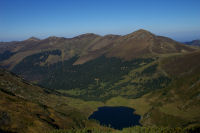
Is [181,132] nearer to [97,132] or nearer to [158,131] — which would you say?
[158,131]

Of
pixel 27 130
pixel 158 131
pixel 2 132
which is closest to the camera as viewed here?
pixel 2 132

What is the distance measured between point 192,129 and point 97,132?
82032mm

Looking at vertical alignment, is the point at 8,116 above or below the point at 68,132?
above

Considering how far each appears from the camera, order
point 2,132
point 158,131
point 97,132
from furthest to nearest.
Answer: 1. point 97,132
2. point 158,131
3. point 2,132

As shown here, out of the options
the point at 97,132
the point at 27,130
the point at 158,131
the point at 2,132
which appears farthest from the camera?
the point at 97,132

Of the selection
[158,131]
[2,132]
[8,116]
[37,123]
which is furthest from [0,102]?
[158,131]

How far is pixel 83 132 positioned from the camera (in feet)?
580

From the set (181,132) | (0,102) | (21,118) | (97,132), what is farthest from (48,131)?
(181,132)

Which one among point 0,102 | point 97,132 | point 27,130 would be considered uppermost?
point 0,102

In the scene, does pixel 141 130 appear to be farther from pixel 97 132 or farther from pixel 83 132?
pixel 83 132

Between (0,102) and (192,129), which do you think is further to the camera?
(0,102)

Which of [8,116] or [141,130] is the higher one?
[8,116]

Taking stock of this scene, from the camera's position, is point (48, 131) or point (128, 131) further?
point (128, 131)

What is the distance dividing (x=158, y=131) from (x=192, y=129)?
99.7 feet
